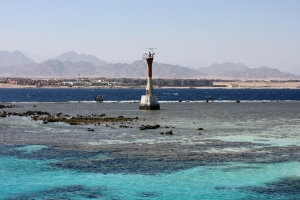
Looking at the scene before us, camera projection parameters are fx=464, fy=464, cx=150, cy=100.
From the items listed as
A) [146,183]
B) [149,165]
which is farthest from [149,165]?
[146,183]

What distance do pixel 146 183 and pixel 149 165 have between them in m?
5.22

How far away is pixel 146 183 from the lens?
2820 cm

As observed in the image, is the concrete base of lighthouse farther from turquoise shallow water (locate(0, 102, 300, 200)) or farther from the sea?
turquoise shallow water (locate(0, 102, 300, 200))

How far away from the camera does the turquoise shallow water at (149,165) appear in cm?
2655

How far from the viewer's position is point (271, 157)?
36.7 metres

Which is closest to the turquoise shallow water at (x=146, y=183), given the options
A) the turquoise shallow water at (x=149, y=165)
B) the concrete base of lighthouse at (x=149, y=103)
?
the turquoise shallow water at (x=149, y=165)

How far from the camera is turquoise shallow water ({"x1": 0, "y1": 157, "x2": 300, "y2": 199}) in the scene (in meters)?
25.8

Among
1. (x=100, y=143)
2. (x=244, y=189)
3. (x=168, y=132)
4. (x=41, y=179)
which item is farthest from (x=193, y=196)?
(x=168, y=132)

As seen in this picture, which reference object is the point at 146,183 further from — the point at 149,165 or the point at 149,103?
the point at 149,103

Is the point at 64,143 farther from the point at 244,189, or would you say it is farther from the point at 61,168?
the point at 244,189

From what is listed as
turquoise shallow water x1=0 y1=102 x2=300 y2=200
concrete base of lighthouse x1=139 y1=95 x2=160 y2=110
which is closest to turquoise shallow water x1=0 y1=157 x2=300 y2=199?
turquoise shallow water x1=0 y1=102 x2=300 y2=200

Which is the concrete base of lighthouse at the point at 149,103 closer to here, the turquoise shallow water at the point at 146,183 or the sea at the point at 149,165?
the sea at the point at 149,165

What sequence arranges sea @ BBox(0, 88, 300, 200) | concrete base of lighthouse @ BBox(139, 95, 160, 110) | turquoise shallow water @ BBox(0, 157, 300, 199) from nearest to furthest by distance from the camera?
turquoise shallow water @ BBox(0, 157, 300, 199) < sea @ BBox(0, 88, 300, 200) < concrete base of lighthouse @ BBox(139, 95, 160, 110)

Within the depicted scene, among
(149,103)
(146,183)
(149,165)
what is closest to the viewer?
(146,183)
